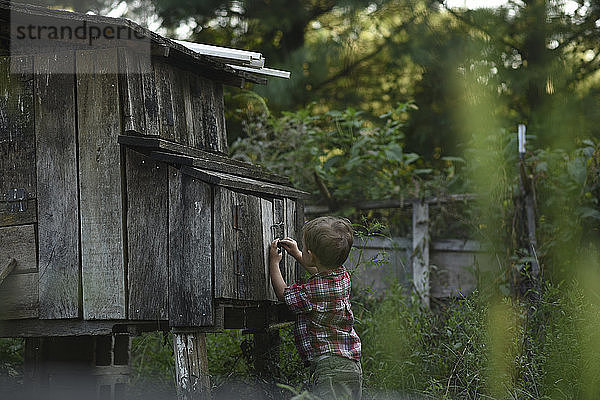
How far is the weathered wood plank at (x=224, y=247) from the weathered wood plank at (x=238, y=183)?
60 mm

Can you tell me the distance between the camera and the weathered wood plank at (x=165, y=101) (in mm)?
4227

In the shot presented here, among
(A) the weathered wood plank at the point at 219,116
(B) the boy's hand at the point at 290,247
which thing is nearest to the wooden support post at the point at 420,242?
(A) the weathered wood plank at the point at 219,116

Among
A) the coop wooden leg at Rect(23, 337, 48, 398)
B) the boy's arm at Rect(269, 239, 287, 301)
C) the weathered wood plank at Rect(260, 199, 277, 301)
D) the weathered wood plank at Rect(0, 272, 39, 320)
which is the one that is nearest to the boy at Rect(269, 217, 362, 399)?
Answer: the boy's arm at Rect(269, 239, 287, 301)

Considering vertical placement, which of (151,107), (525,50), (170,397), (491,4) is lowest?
(170,397)

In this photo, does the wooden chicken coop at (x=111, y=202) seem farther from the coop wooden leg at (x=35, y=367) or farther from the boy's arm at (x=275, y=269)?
A: the coop wooden leg at (x=35, y=367)

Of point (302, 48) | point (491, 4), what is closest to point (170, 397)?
point (302, 48)

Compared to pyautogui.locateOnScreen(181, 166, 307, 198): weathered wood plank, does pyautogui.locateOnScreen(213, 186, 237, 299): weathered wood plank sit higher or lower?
lower

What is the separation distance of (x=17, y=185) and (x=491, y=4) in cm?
572

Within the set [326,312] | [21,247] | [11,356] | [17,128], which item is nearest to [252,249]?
[326,312]

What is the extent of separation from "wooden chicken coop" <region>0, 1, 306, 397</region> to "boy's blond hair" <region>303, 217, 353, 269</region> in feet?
1.08

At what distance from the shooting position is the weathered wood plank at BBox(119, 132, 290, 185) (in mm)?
3881

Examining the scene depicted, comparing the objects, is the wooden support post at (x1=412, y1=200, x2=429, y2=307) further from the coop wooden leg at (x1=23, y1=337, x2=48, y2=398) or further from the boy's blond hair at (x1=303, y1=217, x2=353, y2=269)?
the coop wooden leg at (x1=23, y1=337, x2=48, y2=398)

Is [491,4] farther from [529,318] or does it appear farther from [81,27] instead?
[81,27]

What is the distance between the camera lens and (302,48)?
8.54 meters
